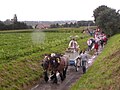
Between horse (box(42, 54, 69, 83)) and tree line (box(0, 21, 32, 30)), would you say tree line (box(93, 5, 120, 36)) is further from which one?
horse (box(42, 54, 69, 83))

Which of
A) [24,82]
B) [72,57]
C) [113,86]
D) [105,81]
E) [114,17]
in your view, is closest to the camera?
[113,86]

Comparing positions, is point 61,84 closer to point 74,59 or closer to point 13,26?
point 74,59

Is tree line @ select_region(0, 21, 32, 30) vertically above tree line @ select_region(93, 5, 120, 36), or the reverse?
tree line @ select_region(93, 5, 120, 36)

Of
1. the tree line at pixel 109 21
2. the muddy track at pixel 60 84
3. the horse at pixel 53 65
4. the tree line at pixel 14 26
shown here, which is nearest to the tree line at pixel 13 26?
the tree line at pixel 14 26

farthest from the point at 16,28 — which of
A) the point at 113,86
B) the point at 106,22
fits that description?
the point at 113,86

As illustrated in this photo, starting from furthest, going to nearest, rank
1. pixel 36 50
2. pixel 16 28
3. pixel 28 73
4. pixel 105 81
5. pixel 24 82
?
pixel 16 28 < pixel 36 50 < pixel 28 73 < pixel 24 82 < pixel 105 81

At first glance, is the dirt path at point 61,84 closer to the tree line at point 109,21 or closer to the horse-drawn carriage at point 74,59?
the horse-drawn carriage at point 74,59

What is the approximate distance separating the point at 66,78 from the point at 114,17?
4141cm

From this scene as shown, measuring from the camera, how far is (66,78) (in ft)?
59.8

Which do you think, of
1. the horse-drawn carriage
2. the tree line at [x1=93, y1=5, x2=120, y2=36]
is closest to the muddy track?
the horse-drawn carriage

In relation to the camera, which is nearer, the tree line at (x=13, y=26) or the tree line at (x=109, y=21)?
the tree line at (x=109, y=21)

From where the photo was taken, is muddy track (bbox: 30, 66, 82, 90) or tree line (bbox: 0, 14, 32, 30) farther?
tree line (bbox: 0, 14, 32, 30)

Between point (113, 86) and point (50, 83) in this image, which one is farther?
point (50, 83)

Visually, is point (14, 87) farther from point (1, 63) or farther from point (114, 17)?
point (114, 17)
